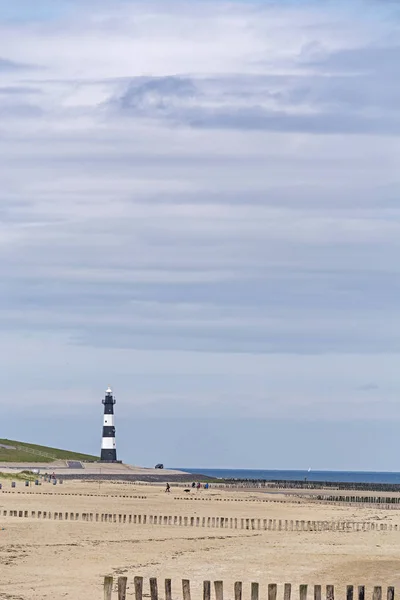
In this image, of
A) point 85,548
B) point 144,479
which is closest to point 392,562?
point 85,548

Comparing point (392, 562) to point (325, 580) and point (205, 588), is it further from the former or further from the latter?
point (205, 588)

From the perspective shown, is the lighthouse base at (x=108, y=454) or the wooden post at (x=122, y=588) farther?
the lighthouse base at (x=108, y=454)

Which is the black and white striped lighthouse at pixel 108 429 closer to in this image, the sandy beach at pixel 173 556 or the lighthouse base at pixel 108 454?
the lighthouse base at pixel 108 454

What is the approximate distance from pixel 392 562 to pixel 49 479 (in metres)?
86.6

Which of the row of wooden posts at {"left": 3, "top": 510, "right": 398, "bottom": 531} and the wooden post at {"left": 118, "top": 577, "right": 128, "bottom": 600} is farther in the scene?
the row of wooden posts at {"left": 3, "top": 510, "right": 398, "bottom": 531}

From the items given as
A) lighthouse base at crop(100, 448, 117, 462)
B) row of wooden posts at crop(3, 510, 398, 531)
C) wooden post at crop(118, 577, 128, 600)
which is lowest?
wooden post at crop(118, 577, 128, 600)

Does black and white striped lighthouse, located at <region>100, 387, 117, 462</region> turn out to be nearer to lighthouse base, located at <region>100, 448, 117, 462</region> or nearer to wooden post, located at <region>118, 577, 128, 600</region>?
lighthouse base, located at <region>100, 448, 117, 462</region>

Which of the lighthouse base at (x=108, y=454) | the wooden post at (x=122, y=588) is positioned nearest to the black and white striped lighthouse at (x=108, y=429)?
the lighthouse base at (x=108, y=454)

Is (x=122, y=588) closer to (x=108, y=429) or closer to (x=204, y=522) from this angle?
(x=204, y=522)

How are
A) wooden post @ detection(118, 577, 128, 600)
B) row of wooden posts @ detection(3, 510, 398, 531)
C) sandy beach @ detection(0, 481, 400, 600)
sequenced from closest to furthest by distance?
wooden post @ detection(118, 577, 128, 600), sandy beach @ detection(0, 481, 400, 600), row of wooden posts @ detection(3, 510, 398, 531)

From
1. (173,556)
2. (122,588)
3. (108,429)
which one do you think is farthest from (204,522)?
(108,429)

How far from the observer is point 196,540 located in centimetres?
5525

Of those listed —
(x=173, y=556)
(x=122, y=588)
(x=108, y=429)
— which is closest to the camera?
(x=122, y=588)

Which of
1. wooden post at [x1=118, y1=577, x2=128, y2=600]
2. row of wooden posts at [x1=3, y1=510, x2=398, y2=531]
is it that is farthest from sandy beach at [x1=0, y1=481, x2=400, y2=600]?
wooden post at [x1=118, y1=577, x2=128, y2=600]
